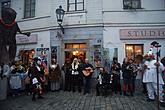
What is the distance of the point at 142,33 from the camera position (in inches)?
577

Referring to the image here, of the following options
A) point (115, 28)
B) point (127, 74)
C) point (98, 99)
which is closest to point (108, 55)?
point (115, 28)

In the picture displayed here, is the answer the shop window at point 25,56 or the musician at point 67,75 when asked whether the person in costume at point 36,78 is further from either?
the shop window at point 25,56

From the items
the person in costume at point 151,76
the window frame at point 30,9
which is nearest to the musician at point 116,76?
the person in costume at point 151,76

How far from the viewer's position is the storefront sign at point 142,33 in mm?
14562

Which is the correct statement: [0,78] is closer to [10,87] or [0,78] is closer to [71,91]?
[10,87]

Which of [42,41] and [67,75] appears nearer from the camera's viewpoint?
[67,75]

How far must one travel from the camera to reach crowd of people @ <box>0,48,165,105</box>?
10.7 m

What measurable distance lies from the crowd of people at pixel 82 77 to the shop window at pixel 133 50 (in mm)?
640

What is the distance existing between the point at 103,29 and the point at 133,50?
7.21 feet

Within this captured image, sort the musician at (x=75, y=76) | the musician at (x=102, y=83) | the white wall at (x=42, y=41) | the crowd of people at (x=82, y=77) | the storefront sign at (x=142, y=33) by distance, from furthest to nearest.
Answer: the white wall at (x=42, y=41)
the storefront sign at (x=142, y=33)
the musician at (x=75, y=76)
the musician at (x=102, y=83)
the crowd of people at (x=82, y=77)

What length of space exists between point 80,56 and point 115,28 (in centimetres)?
277

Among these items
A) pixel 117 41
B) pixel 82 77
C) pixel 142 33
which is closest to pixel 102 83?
pixel 82 77

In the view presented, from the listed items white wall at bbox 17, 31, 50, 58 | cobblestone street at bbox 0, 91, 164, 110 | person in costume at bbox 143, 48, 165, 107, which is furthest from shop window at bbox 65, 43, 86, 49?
person in costume at bbox 143, 48, 165, 107

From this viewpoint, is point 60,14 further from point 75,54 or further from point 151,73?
point 151,73
